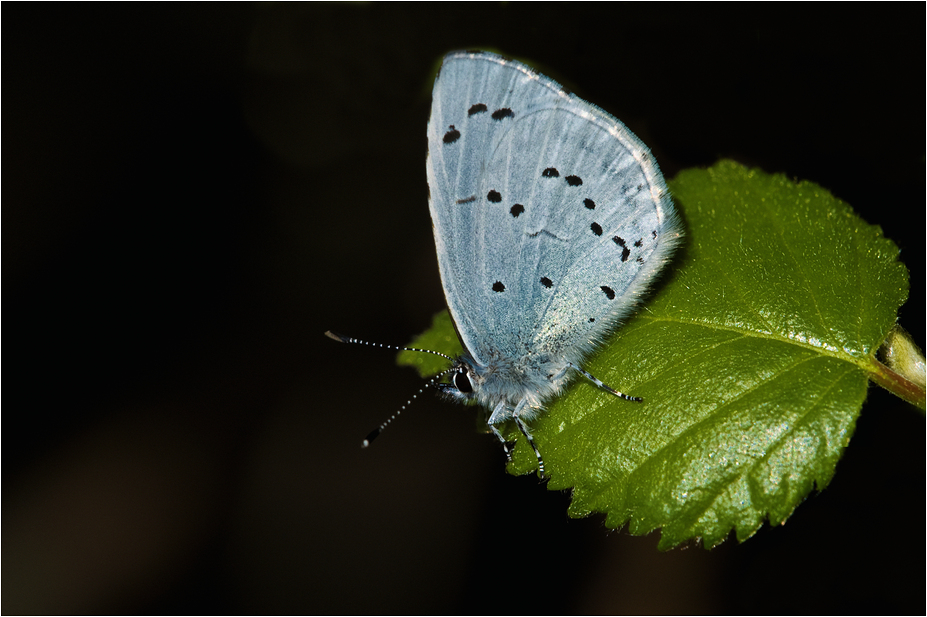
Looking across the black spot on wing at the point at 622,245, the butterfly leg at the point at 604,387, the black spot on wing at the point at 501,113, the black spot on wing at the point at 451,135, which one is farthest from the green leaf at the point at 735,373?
the black spot on wing at the point at 451,135

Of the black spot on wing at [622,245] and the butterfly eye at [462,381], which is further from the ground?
the black spot on wing at [622,245]

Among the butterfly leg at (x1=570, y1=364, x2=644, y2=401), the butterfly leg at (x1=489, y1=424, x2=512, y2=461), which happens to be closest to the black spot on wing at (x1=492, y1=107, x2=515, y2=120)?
the butterfly leg at (x1=570, y1=364, x2=644, y2=401)

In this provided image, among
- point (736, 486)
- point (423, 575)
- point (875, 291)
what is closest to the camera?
point (736, 486)

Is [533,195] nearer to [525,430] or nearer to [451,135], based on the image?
[451,135]

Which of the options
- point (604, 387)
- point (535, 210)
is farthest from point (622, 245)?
point (604, 387)

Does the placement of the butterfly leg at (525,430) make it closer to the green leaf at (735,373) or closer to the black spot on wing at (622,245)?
the green leaf at (735,373)

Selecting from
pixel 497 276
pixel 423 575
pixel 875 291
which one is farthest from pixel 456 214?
pixel 423 575

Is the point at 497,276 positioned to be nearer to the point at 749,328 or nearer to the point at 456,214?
the point at 456,214

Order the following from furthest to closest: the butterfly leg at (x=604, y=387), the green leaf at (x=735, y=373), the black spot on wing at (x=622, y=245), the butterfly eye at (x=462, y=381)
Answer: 1. the butterfly eye at (x=462, y=381)
2. the black spot on wing at (x=622, y=245)
3. the butterfly leg at (x=604, y=387)
4. the green leaf at (x=735, y=373)
